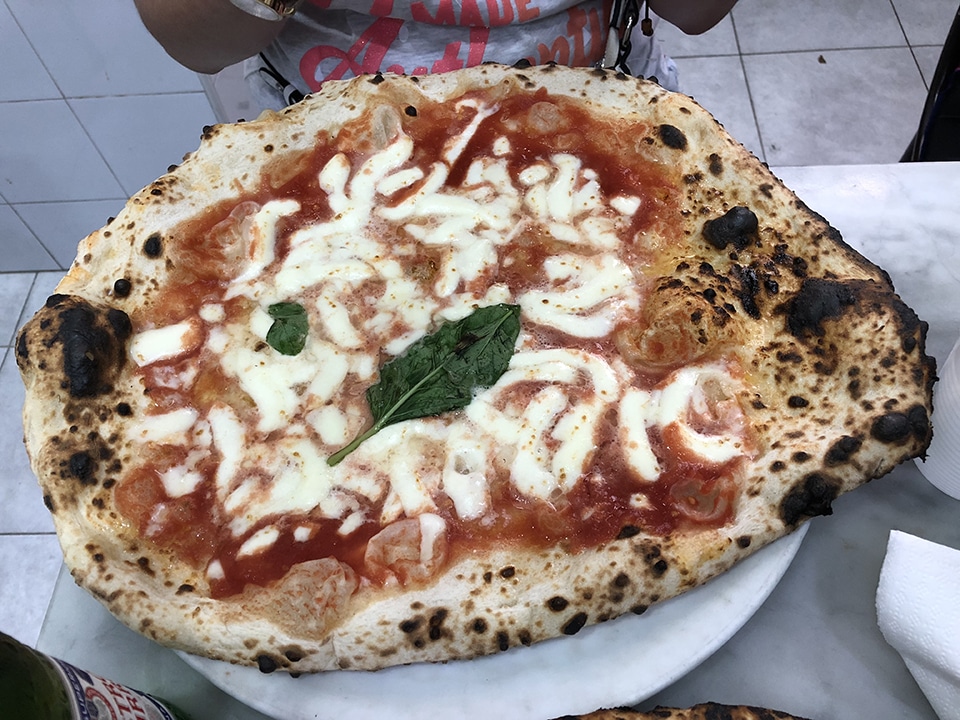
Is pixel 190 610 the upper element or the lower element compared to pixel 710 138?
lower

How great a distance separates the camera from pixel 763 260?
1.53m

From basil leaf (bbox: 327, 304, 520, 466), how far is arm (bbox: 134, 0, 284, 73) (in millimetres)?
759

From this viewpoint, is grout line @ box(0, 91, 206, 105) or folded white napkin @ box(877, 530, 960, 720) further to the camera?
grout line @ box(0, 91, 206, 105)

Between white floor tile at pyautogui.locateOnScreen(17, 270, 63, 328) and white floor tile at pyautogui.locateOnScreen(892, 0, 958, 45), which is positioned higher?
white floor tile at pyautogui.locateOnScreen(892, 0, 958, 45)

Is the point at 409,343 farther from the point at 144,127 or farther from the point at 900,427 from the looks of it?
the point at 144,127

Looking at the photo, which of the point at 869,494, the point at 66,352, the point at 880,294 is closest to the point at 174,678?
the point at 66,352

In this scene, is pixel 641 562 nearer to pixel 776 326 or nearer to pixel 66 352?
pixel 776 326

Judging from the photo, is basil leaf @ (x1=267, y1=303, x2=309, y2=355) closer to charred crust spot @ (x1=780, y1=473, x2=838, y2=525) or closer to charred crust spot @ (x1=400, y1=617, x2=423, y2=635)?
charred crust spot @ (x1=400, y1=617, x2=423, y2=635)

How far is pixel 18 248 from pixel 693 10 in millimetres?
2883

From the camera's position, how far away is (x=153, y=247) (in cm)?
161

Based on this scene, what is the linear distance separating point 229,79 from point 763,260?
202cm

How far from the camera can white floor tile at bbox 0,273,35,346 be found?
334cm

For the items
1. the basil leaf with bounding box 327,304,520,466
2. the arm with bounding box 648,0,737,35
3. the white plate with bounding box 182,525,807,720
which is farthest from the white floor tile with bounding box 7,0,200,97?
the white plate with bounding box 182,525,807,720

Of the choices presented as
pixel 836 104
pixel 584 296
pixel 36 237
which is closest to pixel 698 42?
pixel 836 104
